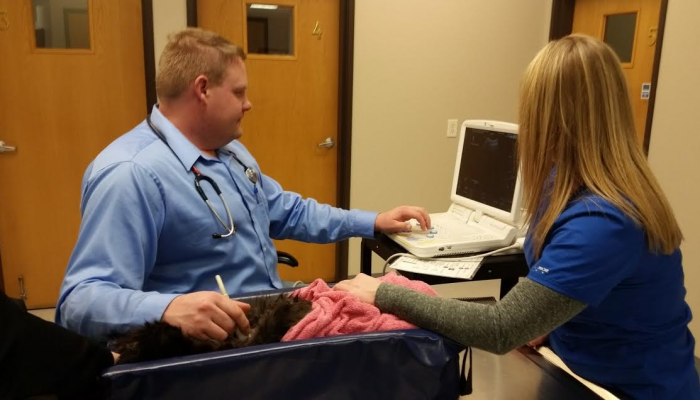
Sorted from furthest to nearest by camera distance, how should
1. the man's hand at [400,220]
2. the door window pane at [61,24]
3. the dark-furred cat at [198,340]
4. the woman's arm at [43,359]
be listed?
1. the door window pane at [61,24]
2. the man's hand at [400,220]
3. the dark-furred cat at [198,340]
4. the woman's arm at [43,359]

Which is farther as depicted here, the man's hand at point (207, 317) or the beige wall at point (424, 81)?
the beige wall at point (424, 81)

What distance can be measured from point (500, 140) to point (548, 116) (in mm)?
698

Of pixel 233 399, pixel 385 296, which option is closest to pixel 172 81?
pixel 385 296

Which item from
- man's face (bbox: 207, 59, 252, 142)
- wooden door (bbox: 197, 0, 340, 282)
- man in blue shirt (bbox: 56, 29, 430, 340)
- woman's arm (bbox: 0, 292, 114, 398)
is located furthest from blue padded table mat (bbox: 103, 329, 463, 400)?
wooden door (bbox: 197, 0, 340, 282)

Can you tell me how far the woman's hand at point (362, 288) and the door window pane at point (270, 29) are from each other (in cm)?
218

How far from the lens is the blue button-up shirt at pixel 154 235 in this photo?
1107 mm

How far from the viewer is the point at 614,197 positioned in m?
1.02

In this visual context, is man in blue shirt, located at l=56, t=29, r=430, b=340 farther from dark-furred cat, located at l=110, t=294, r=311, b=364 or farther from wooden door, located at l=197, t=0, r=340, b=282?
wooden door, located at l=197, t=0, r=340, b=282

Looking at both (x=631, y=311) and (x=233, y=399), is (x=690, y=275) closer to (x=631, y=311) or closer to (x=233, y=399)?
(x=631, y=311)

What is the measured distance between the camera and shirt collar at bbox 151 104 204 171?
1432 mm

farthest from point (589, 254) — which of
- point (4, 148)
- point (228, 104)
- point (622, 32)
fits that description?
point (4, 148)

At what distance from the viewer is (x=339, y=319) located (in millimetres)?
1041

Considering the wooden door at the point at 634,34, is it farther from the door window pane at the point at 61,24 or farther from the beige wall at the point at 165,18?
the door window pane at the point at 61,24

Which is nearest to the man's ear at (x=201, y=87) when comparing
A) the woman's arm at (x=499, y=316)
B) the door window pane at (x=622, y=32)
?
the woman's arm at (x=499, y=316)
